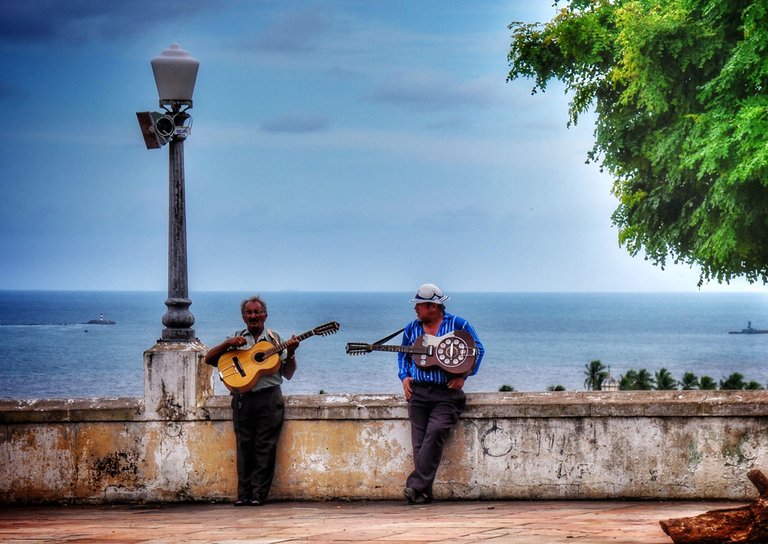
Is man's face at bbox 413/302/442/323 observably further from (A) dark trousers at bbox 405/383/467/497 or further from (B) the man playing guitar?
(B) the man playing guitar

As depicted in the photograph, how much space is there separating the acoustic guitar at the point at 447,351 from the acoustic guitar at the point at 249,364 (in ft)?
2.02

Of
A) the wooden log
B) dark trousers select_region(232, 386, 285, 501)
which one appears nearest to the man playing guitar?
dark trousers select_region(232, 386, 285, 501)

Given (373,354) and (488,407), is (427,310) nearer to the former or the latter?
(488,407)

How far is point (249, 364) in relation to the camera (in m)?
9.53

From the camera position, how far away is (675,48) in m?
23.3

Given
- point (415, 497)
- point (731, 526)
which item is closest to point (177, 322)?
point (415, 497)

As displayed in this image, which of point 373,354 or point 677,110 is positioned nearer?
point 677,110

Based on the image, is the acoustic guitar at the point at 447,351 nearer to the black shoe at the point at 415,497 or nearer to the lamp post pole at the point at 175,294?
the black shoe at the point at 415,497

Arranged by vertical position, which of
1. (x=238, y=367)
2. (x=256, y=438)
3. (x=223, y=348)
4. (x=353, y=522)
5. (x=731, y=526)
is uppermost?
(x=223, y=348)

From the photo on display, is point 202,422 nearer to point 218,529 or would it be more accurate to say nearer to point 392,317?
point 218,529

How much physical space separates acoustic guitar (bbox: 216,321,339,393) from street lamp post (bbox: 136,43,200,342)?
0.71 m

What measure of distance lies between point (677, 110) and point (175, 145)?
1594cm

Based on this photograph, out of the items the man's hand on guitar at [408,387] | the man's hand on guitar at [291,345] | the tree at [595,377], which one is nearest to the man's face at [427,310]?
the man's hand on guitar at [408,387]

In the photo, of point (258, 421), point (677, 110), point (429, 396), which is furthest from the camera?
point (677, 110)
